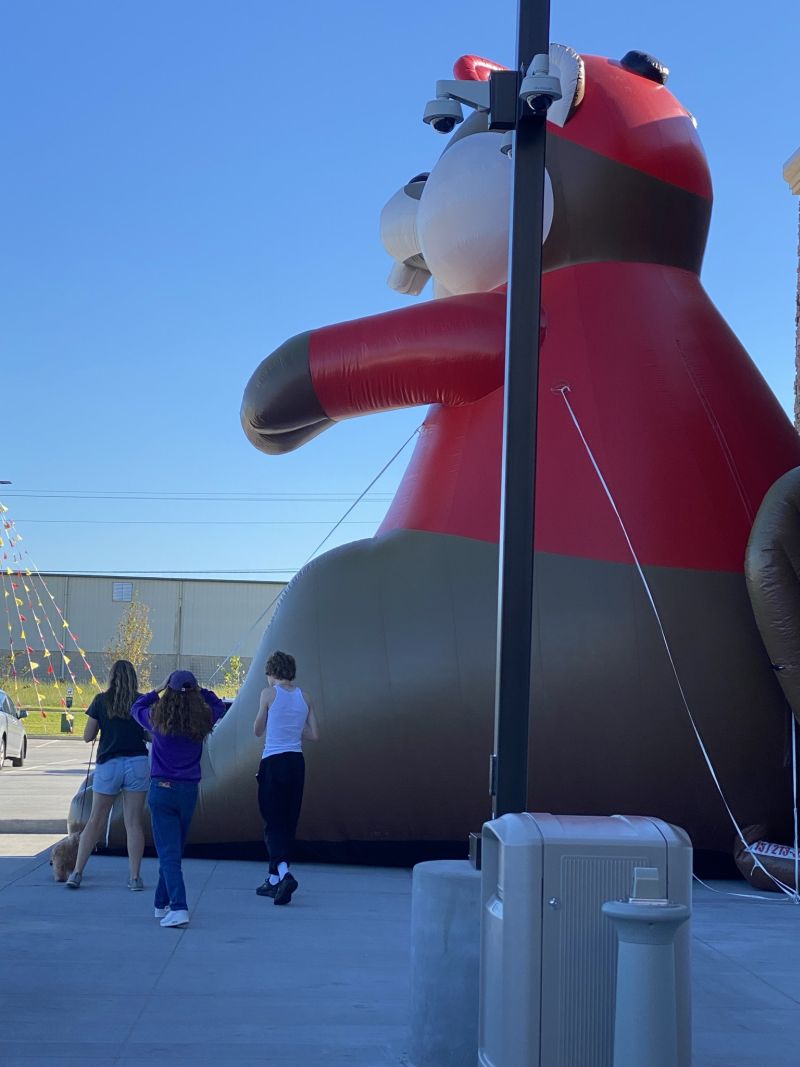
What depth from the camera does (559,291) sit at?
935cm

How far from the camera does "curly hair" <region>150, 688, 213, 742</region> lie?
733 cm

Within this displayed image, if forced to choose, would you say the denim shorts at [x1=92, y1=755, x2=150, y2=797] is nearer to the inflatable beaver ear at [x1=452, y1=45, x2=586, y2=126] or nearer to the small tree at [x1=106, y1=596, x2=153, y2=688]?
the inflatable beaver ear at [x1=452, y1=45, x2=586, y2=126]

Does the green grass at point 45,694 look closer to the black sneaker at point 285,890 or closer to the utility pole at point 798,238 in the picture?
the utility pole at point 798,238

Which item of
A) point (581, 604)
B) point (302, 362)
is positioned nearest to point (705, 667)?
point (581, 604)

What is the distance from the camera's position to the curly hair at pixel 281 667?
810 centimetres

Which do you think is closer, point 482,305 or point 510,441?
point 510,441

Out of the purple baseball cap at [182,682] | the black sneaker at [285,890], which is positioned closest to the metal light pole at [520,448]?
the purple baseball cap at [182,682]

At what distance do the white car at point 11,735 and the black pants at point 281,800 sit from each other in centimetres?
1294

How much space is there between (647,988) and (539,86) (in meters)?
3.35

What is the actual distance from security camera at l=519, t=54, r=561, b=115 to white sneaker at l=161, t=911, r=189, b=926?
4.54 meters

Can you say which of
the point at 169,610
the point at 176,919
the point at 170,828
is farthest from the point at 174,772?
the point at 169,610

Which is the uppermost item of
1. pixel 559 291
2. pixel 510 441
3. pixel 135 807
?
pixel 559 291

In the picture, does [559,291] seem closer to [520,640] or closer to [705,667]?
[705,667]

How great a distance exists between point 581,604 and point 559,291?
239 cm
